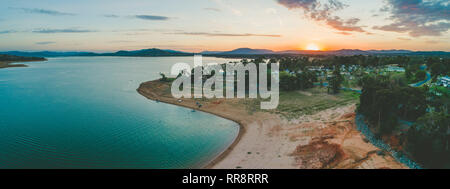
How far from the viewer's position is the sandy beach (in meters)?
15.8

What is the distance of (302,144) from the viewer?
19641 millimetres

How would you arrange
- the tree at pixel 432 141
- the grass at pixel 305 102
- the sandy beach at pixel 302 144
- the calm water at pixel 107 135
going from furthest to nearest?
the grass at pixel 305 102 → the calm water at pixel 107 135 → the sandy beach at pixel 302 144 → the tree at pixel 432 141

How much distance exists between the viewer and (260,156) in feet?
58.9

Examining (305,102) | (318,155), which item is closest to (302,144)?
(318,155)

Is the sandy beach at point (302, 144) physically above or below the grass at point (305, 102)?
below

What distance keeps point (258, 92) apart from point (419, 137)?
29.0 m

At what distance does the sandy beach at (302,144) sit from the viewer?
1584 cm

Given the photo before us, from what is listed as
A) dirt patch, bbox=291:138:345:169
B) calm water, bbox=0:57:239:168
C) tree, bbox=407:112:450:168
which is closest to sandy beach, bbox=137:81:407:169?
dirt patch, bbox=291:138:345:169

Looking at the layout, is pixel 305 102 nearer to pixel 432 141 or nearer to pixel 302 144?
pixel 302 144

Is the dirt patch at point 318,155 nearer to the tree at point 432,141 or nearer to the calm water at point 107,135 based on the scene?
the tree at point 432,141

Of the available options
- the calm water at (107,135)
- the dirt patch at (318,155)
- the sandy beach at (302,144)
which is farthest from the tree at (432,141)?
the calm water at (107,135)

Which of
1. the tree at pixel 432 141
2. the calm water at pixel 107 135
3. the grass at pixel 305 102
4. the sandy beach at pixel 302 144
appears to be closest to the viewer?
the tree at pixel 432 141

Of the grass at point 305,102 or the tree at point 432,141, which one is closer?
the tree at point 432,141

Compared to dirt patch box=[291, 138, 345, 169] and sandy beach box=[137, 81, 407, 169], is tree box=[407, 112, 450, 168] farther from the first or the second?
dirt patch box=[291, 138, 345, 169]
